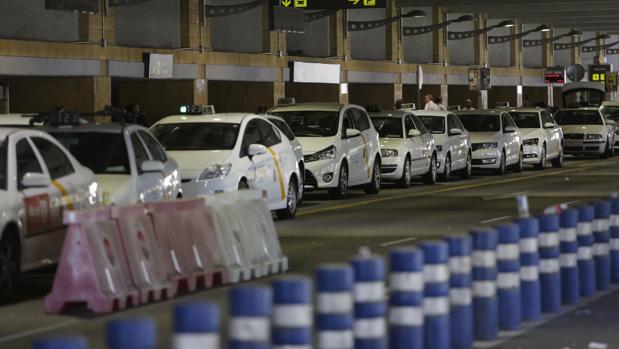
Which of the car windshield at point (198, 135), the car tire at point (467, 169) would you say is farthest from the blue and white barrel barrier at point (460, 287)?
the car tire at point (467, 169)

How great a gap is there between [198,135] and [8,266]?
9.40 m

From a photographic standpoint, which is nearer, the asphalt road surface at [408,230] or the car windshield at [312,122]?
the asphalt road surface at [408,230]

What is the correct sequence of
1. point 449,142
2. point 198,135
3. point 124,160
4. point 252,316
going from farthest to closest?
point 449,142 < point 198,135 < point 124,160 < point 252,316

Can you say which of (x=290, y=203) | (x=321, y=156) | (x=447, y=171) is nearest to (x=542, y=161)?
(x=447, y=171)

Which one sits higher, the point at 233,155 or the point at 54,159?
the point at 54,159

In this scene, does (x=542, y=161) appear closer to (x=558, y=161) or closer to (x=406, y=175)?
(x=558, y=161)

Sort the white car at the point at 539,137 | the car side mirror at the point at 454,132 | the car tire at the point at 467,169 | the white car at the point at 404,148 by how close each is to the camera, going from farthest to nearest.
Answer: the white car at the point at 539,137 → the car tire at the point at 467,169 → the car side mirror at the point at 454,132 → the white car at the point at 404,148

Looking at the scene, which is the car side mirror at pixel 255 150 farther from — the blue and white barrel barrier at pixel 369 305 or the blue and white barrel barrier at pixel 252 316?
the blue and white barrel barrier at pixel 252 316

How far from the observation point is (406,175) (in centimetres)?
3381

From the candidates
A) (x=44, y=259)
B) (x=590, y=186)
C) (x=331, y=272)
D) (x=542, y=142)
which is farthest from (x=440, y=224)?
(x=542, y=142)

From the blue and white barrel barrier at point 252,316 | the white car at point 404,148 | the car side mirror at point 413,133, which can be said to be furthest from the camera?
the car side mirror at point 413,133

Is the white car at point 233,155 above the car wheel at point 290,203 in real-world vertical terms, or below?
above

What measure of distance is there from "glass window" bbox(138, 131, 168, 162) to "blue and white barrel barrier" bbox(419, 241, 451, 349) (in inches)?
326

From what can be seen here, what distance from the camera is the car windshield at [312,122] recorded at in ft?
95.4
